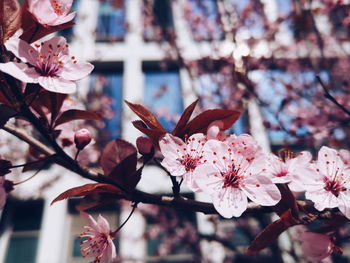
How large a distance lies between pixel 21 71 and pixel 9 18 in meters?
0.14

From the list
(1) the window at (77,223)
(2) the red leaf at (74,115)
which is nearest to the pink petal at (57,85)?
(2) the red leaf at (74,115)

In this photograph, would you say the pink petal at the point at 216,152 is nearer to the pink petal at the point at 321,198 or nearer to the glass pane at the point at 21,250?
the pink petal at the point at 321,198

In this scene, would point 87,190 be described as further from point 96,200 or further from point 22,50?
point 22,50

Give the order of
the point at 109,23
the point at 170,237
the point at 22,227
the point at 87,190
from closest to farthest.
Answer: the point at 87,190, the point at 170,237, the point at 22,227, the point at 109,23

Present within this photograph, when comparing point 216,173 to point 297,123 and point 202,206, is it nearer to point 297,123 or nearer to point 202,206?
point 202,206

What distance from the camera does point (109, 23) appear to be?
201 inches

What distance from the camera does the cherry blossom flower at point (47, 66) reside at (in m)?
0.60

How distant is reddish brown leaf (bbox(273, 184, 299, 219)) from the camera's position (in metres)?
0.62

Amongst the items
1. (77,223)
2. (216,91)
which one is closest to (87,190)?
(216,91)

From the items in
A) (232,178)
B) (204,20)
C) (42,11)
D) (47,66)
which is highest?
(204,20)

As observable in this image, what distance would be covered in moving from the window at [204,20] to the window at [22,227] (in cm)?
284

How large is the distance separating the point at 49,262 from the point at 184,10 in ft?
11.6

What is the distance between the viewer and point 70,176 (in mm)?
3609

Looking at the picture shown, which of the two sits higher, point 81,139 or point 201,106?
point 201,106
